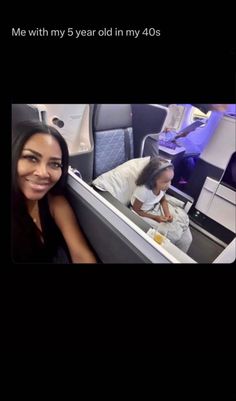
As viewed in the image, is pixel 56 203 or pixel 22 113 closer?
pixel 22 113

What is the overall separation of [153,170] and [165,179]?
0.05 metres

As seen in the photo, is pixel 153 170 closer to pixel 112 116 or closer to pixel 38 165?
pixel 112 116

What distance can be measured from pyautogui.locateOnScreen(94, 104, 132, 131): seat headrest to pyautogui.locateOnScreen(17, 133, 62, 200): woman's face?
159 mm

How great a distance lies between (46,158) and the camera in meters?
0.72

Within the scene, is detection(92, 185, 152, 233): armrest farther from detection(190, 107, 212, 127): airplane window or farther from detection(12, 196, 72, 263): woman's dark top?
detection(190, 107, 212, 127): airplane window

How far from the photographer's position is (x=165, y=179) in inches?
30.2

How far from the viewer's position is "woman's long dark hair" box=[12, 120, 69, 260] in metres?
0.70

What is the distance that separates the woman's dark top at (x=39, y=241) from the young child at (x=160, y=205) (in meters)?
0.28

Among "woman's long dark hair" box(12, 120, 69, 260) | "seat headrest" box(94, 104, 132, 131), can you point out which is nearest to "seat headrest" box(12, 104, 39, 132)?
"woman's long dark hair" box(12, 120, 69, 260)

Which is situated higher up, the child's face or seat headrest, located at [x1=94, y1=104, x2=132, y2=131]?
seat headrest, located at [x1=94, y1=104, x2=132, y2=131]

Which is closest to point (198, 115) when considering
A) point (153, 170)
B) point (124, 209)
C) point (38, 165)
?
point (153, 170)
